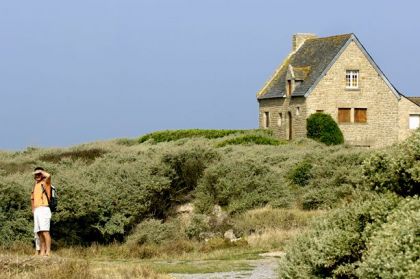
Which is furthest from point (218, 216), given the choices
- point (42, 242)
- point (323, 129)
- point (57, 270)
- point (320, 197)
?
point (323, 129)

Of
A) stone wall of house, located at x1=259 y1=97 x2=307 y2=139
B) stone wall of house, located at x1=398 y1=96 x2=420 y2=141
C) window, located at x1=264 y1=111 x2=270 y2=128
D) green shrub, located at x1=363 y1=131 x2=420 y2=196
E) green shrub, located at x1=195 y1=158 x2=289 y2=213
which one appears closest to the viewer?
green shrub, located at x1=363 y1=131 x2=420 y2=196

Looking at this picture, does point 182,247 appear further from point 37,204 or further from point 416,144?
point 416,144

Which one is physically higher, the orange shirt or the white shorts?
the orange shirt

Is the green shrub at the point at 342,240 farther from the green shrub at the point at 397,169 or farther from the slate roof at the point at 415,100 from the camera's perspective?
the slate roof at the point at 415,100

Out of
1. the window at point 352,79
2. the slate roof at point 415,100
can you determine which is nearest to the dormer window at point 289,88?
the window at point 352,79

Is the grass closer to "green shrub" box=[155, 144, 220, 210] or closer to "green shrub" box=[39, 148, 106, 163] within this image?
"green shrub" box=[39, 148, 106, 163]

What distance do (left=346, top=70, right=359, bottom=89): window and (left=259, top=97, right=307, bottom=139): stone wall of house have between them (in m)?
3.55

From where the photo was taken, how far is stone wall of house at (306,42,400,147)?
5806 centimetres

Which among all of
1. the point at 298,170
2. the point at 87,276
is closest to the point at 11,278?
the point at 87,276

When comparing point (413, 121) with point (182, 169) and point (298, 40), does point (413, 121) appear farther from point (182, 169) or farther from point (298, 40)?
point (182, 169)

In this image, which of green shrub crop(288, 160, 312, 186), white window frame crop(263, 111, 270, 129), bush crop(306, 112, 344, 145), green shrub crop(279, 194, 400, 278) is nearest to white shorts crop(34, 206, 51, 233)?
green shrub crop(279, 194, 400, 278)

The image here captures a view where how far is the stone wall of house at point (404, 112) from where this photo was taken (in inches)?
2393

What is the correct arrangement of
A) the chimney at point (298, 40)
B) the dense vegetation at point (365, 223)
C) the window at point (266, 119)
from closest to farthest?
the dense vegetation at point (365, 223) < the window at point (266, 119) < the chimney at point (298, 40)

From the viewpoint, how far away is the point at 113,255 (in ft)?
80.5
